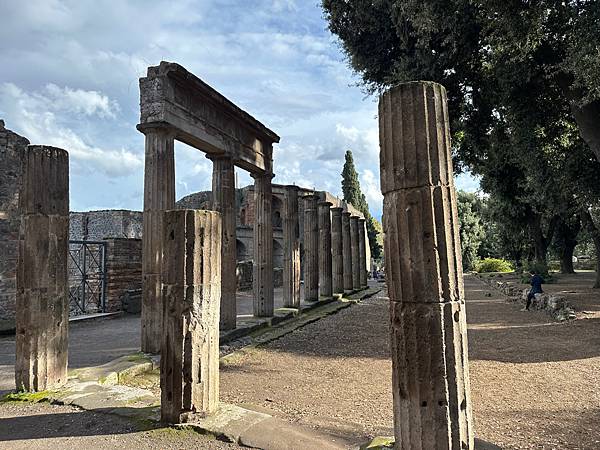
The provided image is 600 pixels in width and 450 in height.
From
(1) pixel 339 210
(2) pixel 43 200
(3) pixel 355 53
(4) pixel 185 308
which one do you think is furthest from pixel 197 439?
(1) pixel 339 210

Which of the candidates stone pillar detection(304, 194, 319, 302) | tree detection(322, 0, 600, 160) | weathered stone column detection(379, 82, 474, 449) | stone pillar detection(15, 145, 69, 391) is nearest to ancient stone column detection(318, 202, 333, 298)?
stone pillar detection(304, 194, 319, 302)

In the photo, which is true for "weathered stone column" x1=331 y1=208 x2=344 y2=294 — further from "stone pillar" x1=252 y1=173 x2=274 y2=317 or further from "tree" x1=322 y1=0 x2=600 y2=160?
"stone pillar" x1=252 y1=173 x2=274 y2=317

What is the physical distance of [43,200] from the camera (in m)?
5.59

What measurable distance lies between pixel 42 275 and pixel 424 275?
4456 mm

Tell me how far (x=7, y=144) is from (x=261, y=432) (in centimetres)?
1083

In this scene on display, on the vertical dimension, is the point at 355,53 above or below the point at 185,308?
above

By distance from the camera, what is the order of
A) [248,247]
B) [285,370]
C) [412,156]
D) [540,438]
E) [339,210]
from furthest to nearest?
[248,247] < [339,210] < [285,370] < [540,438] < [412,156]

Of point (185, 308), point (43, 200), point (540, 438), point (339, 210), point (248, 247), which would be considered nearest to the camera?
A: point (540, 438)

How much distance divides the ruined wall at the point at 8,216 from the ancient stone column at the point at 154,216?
6.05 m

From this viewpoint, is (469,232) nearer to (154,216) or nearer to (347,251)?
(347,251)

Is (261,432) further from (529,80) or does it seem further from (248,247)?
(248,247)

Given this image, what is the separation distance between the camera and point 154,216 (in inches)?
291

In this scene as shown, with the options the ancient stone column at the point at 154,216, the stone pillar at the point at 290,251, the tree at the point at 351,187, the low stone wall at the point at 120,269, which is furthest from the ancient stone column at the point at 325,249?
Result: the tree at the point at 351,187

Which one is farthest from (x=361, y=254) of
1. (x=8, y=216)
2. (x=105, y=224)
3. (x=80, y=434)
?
(x=80, y=434)
